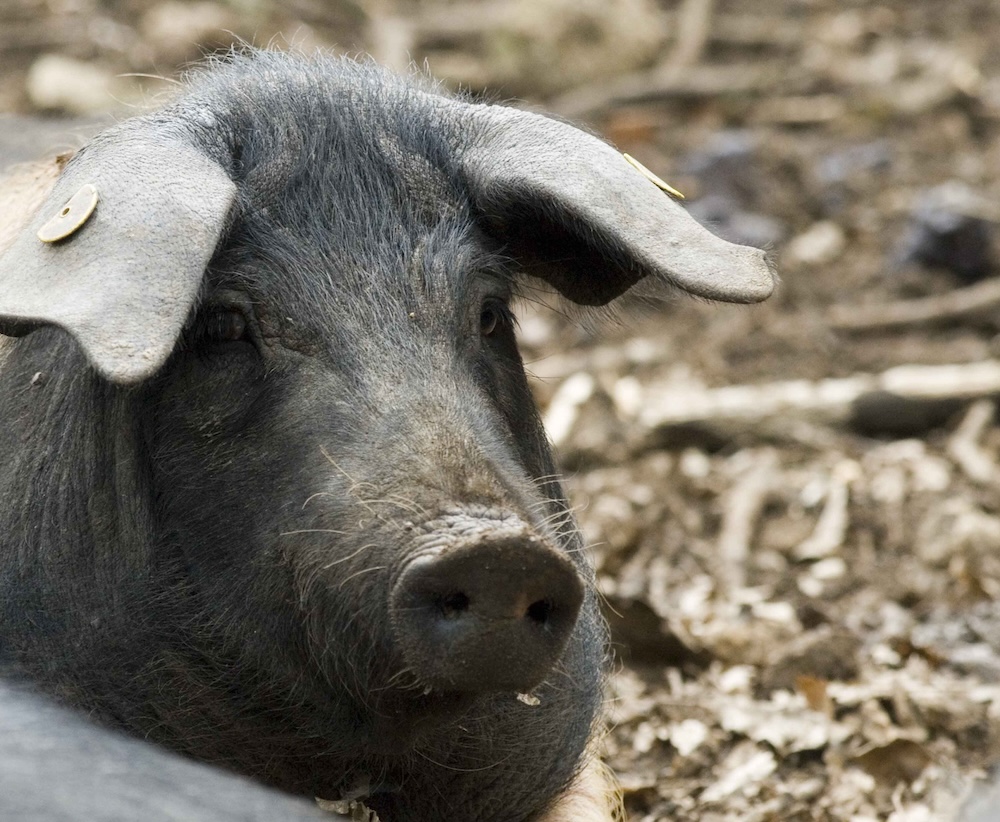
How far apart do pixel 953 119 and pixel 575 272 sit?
812 centimetres

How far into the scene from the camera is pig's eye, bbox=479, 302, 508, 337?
153 inches

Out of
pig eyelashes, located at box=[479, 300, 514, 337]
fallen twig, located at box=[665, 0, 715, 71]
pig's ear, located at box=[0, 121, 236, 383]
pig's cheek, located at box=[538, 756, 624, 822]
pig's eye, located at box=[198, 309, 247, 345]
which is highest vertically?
pig's ear, located at box=[0, 121, 236, 383]

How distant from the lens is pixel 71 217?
321 cm

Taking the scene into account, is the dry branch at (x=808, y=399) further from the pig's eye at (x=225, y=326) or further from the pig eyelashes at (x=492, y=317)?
the pig's eye at (x=225, y=326)

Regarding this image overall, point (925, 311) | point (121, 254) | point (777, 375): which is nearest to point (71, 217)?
point (121, 254)

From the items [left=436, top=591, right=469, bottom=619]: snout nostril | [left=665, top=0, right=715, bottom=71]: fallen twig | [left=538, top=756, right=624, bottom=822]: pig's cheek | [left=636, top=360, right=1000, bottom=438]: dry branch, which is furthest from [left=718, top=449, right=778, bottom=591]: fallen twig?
[left=665, top=0, right=715, bottom=71]: fallen twig

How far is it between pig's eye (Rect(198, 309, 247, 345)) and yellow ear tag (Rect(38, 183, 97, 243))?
0.43 m

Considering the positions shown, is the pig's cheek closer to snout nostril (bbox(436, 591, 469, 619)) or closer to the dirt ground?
the dirt ground

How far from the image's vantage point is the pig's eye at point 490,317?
3.88 meters

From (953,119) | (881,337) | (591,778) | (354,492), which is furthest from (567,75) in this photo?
(354,492)

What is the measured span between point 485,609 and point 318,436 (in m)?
0.65

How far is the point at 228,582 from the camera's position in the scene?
3.59 metres

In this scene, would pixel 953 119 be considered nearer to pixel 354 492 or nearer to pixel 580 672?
pixel 580 672

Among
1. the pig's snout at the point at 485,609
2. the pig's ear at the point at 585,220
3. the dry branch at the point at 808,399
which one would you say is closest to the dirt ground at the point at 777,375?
the dry branch at the point at 808,399
